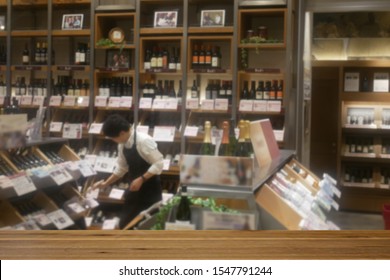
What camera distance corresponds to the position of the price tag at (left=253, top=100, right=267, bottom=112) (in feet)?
11.6

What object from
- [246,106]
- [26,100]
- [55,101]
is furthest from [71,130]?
[246,106]

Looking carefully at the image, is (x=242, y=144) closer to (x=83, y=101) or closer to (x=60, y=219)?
(x=60, y=219)

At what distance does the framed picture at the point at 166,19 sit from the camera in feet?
9.74

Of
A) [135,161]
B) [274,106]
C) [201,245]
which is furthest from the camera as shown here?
[274,106]

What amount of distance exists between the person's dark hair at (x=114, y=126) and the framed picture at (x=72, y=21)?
0.55 metres

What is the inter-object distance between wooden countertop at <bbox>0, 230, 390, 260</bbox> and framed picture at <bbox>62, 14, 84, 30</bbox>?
122 cm

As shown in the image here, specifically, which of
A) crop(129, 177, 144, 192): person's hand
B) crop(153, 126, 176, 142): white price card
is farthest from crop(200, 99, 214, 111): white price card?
crop(129, 177, 144, 192): person's hand

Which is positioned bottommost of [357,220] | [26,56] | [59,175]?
[357,220]

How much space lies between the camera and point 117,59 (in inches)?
120

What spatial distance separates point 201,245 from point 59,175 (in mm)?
1259

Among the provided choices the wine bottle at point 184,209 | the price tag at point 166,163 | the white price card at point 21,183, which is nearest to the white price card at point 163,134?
the price tag at point 166,163

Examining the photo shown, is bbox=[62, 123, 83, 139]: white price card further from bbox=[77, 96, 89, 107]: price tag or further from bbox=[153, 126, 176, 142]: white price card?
bbox=[153, 126, 176, 142]: white price card

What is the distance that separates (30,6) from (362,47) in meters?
1.64

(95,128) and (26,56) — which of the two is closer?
(26,56)
